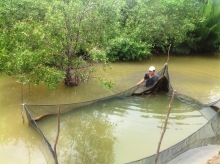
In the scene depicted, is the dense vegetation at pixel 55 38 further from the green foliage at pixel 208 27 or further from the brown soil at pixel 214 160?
the green foliage at pixel 208 27

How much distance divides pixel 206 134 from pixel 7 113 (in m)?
4.80

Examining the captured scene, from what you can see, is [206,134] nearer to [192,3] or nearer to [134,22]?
[134,22]

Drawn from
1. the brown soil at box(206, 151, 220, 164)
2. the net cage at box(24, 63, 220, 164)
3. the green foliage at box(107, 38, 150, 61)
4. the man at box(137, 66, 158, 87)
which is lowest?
the brown soil at box(206, 151, 220, 164)

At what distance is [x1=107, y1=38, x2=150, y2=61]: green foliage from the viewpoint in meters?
11.8

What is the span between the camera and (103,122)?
6688mm

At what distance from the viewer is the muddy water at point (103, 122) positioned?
544 centimetres

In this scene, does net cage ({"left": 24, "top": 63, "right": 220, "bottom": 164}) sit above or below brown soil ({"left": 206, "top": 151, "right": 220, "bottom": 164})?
above

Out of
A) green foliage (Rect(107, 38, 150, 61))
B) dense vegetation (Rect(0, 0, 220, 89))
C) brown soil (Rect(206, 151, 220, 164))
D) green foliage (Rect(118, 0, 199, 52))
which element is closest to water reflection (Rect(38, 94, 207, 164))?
brown soil (Rect(206, 151, 220, 164))

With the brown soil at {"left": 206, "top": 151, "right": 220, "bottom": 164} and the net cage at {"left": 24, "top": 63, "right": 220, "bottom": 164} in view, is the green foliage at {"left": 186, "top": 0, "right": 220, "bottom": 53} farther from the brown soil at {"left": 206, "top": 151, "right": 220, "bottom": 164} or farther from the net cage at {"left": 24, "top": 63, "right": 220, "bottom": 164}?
the brown soil at {"left": 206, "top": 151, "right": 220, "bottom": 164}

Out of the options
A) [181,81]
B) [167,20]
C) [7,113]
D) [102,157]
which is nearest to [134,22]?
[167,20]

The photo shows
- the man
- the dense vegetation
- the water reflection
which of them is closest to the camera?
the water reflection

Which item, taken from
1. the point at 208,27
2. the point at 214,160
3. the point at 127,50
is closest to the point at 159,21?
the point at 127,50

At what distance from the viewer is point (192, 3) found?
1295 centimetres

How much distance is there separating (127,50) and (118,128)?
636 centimetres
